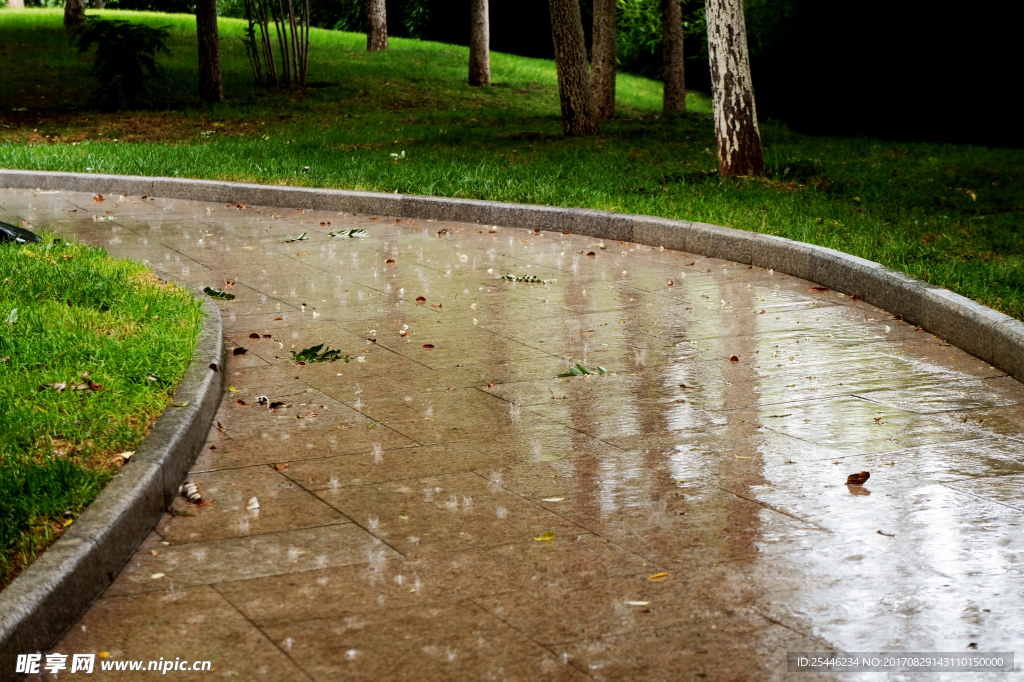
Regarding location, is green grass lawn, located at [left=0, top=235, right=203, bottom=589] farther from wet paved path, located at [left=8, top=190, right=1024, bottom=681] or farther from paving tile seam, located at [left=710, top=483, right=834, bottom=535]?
paving tile seam, located at [left=710, top=483, right=834, bottom=535]

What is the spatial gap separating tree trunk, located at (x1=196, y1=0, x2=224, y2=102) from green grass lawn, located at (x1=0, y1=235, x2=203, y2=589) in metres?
13.6

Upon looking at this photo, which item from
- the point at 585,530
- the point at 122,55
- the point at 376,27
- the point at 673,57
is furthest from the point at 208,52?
the point at 585,530

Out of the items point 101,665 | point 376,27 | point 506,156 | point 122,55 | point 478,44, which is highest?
point 376,27

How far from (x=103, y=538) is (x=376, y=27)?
2797cm

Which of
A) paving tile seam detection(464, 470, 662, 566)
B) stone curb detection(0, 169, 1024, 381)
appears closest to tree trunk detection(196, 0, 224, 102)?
stone curb detection(0, 169, 1024, 381)

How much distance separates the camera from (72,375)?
503 centimetres

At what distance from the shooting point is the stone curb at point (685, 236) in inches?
238

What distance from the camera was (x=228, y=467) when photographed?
445cm

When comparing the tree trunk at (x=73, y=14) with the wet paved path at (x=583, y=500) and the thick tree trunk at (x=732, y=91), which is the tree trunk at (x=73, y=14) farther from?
the wet paved path at (x=583, y=500)

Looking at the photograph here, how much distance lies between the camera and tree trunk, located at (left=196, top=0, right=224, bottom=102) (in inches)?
790

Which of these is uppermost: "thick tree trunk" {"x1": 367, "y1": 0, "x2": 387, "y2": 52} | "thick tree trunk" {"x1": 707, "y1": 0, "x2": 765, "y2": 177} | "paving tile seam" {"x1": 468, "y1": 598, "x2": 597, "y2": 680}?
"thick tree trunk" {"x1": 367, "y1": 0, "x2": 387, "y2": 52}

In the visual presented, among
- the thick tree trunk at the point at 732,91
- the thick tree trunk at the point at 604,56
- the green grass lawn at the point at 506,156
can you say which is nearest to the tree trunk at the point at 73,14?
the green grass lawn at the point at 506,156

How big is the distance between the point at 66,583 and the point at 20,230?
21.0ft

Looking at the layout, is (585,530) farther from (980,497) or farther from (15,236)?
(15,236)
